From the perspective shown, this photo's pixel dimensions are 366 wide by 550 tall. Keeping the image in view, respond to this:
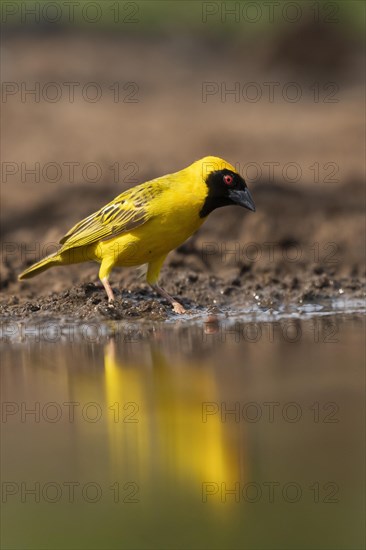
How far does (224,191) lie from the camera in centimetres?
801

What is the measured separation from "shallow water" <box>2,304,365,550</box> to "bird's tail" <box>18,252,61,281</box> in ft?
3.91

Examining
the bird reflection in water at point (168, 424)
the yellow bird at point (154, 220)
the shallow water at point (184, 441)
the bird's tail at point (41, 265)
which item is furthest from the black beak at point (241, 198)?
the bird reflection in water at point (168, 424)

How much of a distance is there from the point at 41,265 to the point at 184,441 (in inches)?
157

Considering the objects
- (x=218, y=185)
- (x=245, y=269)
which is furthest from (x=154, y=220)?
(x=245, y=269)

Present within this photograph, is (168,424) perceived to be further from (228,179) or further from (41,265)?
(41,265)

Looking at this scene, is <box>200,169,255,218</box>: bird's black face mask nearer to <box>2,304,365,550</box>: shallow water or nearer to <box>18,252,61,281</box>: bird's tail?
<box>2,304,365,550</box>: shallow water

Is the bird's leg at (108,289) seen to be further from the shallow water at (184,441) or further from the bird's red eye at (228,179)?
the bird's red eye at (228,179)

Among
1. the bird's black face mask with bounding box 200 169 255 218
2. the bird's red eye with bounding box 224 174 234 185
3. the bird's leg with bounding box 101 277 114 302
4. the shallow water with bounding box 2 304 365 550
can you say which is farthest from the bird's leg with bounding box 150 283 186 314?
the bird's red eye with bounding box 224 174 234 185

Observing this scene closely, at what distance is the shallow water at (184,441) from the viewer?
3.76m

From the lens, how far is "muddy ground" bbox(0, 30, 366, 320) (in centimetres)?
887

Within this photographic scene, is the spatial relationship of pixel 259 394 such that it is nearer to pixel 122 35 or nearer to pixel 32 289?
pixel 32 289

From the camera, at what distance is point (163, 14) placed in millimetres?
15680

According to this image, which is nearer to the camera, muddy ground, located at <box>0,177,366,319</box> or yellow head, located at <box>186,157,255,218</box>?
yellow head, located at <box>186,157,255,218</box>

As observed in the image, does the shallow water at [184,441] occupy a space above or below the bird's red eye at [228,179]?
below
